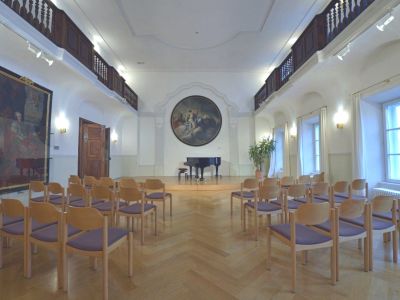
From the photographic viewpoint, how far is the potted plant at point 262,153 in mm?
9711

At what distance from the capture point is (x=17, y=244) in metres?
2.97

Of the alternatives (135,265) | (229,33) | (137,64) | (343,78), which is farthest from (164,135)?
(135,265)

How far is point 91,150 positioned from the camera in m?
7.65

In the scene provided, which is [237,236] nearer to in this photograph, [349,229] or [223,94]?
[349,229]

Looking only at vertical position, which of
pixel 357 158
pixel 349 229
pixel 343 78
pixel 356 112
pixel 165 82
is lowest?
pixel 349 229

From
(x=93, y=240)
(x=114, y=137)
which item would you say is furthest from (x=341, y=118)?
(x=114, y=137)

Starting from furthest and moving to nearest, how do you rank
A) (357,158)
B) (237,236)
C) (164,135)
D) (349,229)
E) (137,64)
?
(164,135) → (137,64) → (357,158) → (237,236) → (349,229)

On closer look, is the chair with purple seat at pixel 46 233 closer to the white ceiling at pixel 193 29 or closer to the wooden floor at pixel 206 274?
the wooden floor at pixel 206 274

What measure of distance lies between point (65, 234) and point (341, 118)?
19.7 ft

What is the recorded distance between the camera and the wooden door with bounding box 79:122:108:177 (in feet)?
23.9

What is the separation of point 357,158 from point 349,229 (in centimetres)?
305

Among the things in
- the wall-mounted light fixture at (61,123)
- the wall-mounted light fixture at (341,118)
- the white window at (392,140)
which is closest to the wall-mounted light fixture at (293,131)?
the wall-mounted light fixture at (341,118)

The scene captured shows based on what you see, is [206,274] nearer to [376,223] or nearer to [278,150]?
[376,223]

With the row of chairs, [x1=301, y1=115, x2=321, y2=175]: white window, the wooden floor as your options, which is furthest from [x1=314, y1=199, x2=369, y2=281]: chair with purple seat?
[x1=301, y1=115, x2=321, y2=175]: white window
